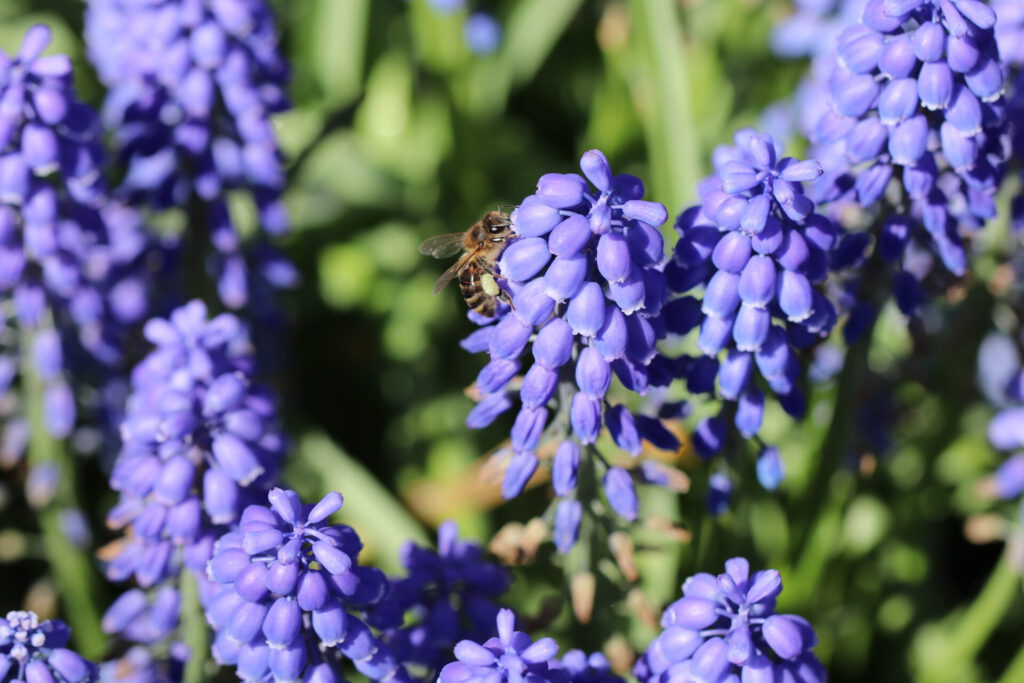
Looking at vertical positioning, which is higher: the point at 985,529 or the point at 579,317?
the point at 579,317

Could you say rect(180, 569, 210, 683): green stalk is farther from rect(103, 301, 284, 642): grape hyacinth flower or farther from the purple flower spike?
the purple flower spike

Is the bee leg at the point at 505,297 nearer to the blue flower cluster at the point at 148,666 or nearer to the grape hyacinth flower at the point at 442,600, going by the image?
the grape hyacinth flower at the point at 442,600

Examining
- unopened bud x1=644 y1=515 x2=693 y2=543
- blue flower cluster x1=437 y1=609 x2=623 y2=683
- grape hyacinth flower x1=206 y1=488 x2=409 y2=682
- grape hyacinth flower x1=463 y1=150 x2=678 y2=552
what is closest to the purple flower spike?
grape hyacinth flower x1=463 y1=150 x2=678 y2=552

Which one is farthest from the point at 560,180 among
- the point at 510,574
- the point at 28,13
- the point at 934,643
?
the point at 28,13

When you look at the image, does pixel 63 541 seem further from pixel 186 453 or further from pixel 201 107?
pixel 201 107

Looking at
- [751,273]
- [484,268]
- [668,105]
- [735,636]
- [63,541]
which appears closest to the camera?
[735,636]

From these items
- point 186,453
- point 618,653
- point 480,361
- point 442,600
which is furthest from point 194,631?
point 480,361
